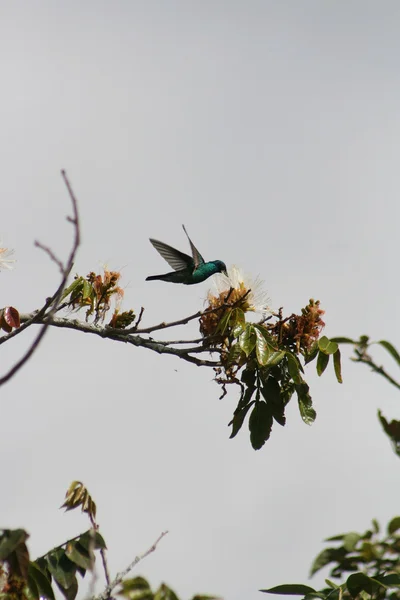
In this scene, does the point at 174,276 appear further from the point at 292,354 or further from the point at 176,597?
the point at 176,597

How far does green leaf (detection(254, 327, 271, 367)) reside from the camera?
4168 millimetres

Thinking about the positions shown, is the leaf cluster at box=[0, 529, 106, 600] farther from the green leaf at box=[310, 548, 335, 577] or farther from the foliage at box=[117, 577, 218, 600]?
the green leaf at box=[310, 548, 335, 577]

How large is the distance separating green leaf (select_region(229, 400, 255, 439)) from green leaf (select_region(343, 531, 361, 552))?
7.07 feet

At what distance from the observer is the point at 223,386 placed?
4480 millimetres

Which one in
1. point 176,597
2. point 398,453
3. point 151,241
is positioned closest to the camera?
point 398,453

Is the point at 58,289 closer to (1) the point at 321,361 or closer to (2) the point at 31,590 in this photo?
(2) the point at 31,590

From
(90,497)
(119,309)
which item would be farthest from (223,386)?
(90,497)

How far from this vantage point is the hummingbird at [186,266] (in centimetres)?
698

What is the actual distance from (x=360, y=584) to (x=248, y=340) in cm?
196

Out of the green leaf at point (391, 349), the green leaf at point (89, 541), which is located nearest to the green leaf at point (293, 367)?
the green leaf at point (89, 541)

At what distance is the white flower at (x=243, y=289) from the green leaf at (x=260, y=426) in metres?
0.48

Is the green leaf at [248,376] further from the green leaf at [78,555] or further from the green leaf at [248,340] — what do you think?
the green leaf at [78,555]

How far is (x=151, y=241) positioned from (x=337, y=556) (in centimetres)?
469

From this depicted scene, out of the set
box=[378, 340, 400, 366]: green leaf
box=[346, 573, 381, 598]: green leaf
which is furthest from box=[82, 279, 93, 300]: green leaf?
box=[378, 340, 400, 366]: green leaf
